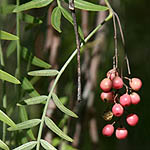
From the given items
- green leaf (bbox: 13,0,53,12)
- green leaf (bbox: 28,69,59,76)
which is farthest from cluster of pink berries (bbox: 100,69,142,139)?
green leaf (bbox: 13,0,53,12)

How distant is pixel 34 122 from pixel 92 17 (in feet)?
2.78

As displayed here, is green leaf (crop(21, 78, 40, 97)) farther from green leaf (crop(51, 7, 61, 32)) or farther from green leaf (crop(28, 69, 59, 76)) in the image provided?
green leaf (crop(51, 7, 61, 32))

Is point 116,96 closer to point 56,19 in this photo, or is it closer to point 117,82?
point 117,82

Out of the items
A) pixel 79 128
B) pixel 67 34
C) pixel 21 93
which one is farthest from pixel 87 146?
pixel 21 93

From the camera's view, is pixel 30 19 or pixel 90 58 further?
pixel 90 58

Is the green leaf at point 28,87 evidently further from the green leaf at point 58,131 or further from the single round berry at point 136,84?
the single round berry at point 136,84

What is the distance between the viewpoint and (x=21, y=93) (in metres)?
0.99

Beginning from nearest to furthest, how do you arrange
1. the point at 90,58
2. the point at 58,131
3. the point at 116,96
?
the point at 58,131
the point at 116,96
the point at 90,58

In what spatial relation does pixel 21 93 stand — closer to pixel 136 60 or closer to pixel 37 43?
pixel 37 43

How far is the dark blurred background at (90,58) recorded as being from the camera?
1.44 m

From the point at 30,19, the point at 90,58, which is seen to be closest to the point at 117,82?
the point at 30,19

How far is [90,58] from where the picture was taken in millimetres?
1592

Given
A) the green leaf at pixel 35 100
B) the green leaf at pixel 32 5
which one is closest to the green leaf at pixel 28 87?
the green leaf at pixel 35 100

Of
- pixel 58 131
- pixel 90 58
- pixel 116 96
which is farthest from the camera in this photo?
pixel 90 58
